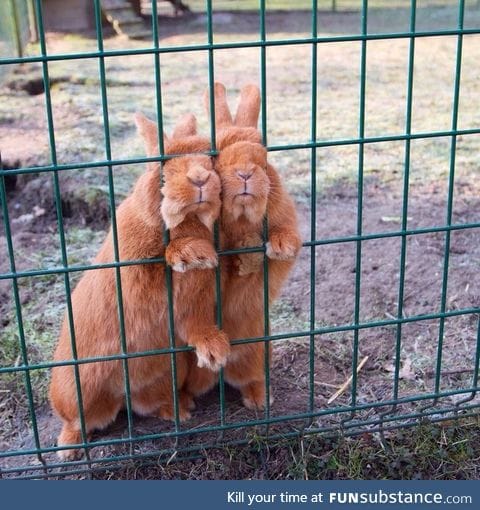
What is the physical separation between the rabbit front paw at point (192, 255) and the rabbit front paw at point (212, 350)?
0.34 metres

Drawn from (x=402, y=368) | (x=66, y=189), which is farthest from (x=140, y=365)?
(x=66, y=189)

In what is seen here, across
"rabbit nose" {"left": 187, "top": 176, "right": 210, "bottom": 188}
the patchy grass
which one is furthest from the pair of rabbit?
the patchy grass

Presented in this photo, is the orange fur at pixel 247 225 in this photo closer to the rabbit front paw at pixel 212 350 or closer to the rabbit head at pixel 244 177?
the rabbit head at pixel 244 177

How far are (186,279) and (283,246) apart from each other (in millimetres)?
376

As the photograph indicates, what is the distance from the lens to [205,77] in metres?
9.25

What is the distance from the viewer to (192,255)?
2.51m

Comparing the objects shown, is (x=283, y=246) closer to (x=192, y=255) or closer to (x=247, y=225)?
(x=247, y=225)

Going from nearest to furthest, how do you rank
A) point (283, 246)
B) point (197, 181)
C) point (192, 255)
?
point (197, 181)
point (192, 255)
point (283, 246)

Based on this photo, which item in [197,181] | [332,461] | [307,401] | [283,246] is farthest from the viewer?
[307,401]

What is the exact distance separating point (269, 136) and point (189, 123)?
3935 millimetres

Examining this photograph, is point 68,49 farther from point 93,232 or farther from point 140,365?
point 140,365

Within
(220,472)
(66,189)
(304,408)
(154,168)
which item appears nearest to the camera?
(154,168)

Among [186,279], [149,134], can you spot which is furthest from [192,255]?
[149,134]

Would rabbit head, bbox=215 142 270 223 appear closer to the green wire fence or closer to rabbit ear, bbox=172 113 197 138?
the green wire fence
